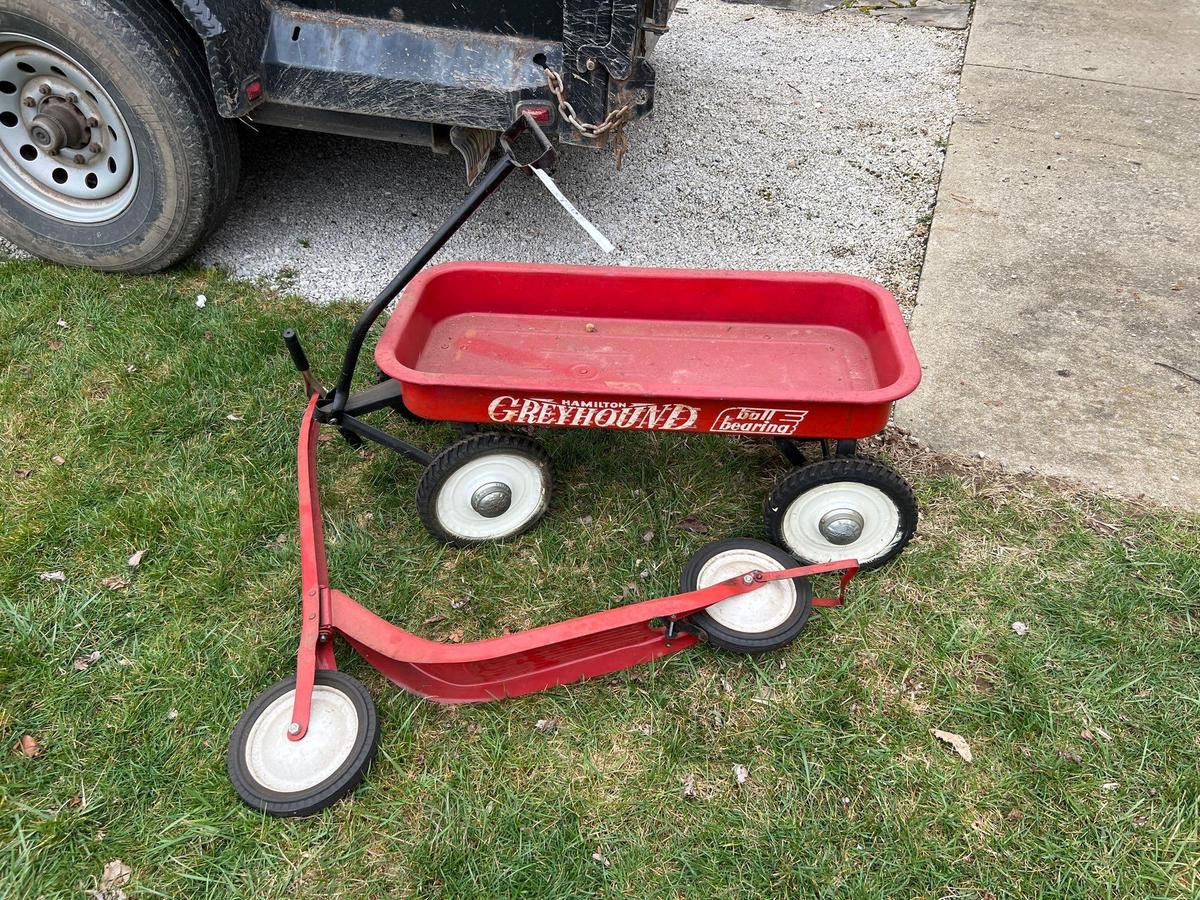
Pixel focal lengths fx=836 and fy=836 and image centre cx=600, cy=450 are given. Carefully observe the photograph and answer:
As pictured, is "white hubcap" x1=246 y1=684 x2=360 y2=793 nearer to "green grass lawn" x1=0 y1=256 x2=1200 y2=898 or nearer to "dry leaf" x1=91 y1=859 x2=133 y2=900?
"green grass lawn" x1=0 y1=256 x2=1200 y2=898

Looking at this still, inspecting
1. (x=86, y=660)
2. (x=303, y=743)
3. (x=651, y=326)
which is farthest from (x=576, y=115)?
(x=86, y=660)

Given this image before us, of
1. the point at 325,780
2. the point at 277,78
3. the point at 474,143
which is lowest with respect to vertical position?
the point at 325,780

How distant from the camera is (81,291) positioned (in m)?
3.28

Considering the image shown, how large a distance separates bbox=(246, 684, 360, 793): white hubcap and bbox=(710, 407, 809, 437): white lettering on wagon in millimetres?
1153

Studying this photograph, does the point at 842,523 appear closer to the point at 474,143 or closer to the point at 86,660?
the point at 474,143

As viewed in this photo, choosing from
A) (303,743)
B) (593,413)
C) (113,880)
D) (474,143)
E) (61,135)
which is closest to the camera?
(113,880)

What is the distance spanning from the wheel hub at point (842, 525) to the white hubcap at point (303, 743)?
1.33 metres

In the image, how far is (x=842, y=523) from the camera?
234 centimetres

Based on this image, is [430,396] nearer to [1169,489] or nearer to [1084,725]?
[1084,725]

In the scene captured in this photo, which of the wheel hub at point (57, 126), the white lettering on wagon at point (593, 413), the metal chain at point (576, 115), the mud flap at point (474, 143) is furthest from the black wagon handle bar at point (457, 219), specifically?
the wheel hub at point (57, 126)

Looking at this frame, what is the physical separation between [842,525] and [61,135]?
10.1ft

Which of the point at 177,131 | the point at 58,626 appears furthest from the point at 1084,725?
the point at 177,131

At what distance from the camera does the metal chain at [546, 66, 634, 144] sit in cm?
244

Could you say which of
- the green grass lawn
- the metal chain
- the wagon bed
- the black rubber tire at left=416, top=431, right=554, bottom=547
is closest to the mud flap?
the metal chain
